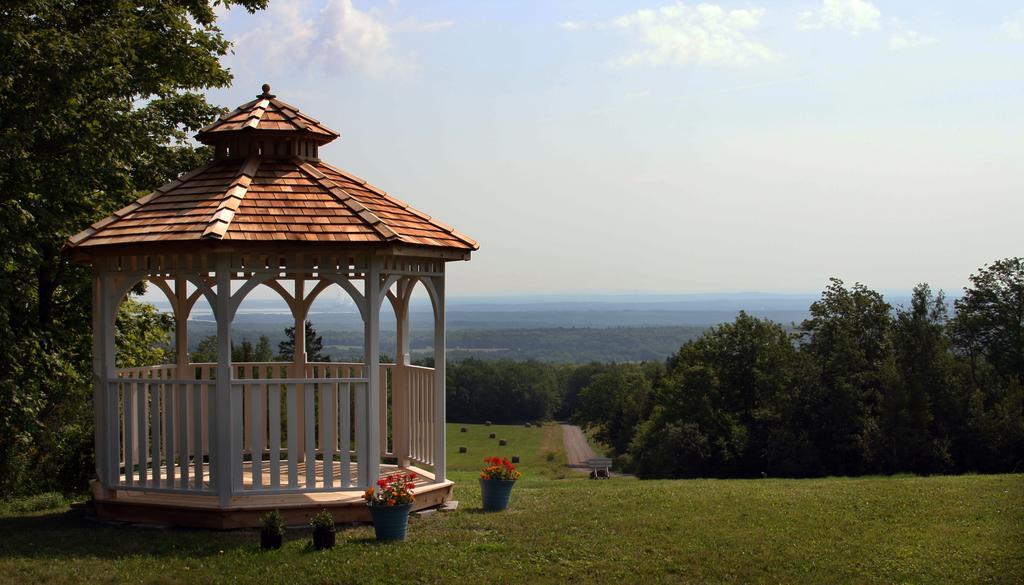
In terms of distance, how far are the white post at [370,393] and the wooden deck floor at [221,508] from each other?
0.31 meters

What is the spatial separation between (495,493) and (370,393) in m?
2.01

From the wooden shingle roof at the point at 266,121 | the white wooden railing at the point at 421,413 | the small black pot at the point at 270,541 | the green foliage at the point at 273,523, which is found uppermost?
the wooden shingle roof at the point at 266,121

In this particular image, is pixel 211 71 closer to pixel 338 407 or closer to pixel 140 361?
pixel 140 361

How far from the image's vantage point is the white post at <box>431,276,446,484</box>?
11492mm

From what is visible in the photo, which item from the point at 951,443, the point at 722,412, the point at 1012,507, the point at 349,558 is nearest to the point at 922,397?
the point at 951,443

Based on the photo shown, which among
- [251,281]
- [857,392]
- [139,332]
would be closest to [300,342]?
[251,281]

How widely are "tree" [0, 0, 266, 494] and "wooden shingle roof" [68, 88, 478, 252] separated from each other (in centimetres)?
261

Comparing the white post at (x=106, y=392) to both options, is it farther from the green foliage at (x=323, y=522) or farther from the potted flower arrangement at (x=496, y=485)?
the potted flower arrangement at (x=496, y=485)

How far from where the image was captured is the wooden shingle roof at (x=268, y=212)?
10188 mm

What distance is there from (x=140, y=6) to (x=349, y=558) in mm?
11544

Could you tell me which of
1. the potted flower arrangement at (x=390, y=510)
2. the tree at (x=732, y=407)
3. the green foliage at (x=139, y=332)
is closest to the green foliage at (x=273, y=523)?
the potted flower arrangement at (x=390, y=510)

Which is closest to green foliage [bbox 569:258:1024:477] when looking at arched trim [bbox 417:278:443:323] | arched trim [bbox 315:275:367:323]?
→ arched trim [bbox 417:278:443:323]

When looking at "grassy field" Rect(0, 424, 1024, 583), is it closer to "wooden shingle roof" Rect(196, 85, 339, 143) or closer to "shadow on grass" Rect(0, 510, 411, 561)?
"shadow on grass" Rect(0, 510, 411, 561)

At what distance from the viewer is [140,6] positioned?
16.5m
